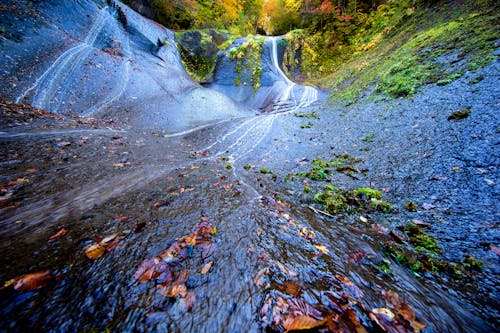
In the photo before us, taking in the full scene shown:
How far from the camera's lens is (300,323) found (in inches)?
41.1

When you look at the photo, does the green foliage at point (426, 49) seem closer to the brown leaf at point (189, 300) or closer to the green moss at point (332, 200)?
the green moss at point (332, 200)

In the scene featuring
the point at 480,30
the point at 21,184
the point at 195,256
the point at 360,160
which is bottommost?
the point at 360,160

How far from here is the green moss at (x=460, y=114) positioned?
4035 mm

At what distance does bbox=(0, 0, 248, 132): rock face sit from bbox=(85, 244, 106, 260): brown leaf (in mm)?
7845

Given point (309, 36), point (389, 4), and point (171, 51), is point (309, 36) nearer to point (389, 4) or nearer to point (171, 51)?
point (389, 4)

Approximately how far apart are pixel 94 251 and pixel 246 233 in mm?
1302

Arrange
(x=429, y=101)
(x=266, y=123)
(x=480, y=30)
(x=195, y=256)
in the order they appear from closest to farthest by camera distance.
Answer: (x=195, y=256) < (x=429, y=101) < (x=480, y=30) < (x=266, y=123)

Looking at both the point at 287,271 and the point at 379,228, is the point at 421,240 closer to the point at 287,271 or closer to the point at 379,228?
the point at 379,228

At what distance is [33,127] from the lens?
4.81 metres

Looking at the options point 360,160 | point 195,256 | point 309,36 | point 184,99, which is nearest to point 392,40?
point 309,36

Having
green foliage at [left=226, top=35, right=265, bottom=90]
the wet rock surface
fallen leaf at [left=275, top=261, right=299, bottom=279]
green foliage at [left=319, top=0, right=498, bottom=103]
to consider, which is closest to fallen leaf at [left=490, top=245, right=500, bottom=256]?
the wet rock surface

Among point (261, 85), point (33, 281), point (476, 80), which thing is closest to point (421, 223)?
point (33, 281)

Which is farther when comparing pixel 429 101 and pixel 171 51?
pixel 171 51

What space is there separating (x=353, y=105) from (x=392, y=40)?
308 inches
